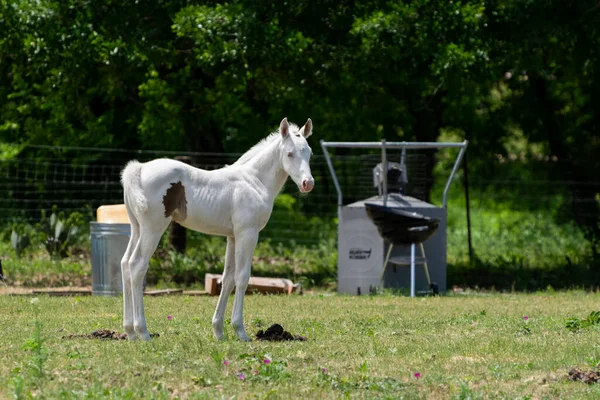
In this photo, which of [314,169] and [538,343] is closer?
[538,343]

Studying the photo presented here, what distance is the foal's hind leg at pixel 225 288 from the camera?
9310 mm

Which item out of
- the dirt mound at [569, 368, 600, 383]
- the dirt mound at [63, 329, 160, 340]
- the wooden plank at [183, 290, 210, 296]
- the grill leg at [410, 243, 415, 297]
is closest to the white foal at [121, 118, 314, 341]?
the dirt mound at [63, 329, 160, 340]

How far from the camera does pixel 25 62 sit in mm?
18203

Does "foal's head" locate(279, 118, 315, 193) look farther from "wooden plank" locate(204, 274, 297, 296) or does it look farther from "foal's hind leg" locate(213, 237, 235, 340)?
"wooden plank" locate(204, 274, 297, 296)

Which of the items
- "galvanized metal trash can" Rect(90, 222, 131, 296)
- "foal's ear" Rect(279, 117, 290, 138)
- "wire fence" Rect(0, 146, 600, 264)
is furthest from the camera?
"wire fence" Rect(0, 146, 600, 264)

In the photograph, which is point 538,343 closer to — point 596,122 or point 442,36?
point 442,36

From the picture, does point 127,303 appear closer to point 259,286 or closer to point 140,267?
point 140,267

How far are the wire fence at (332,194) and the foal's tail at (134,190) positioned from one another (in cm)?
850

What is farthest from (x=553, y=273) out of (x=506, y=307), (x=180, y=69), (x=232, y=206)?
(x=232, y=206)

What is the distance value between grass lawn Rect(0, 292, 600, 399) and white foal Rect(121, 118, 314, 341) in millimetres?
465

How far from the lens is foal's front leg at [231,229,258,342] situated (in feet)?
30.5

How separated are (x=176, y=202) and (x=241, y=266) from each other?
82 cm

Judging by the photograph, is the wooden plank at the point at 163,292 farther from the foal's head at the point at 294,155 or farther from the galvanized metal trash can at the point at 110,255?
the foal's head at the point at 294,155

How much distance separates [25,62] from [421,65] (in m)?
7.54
